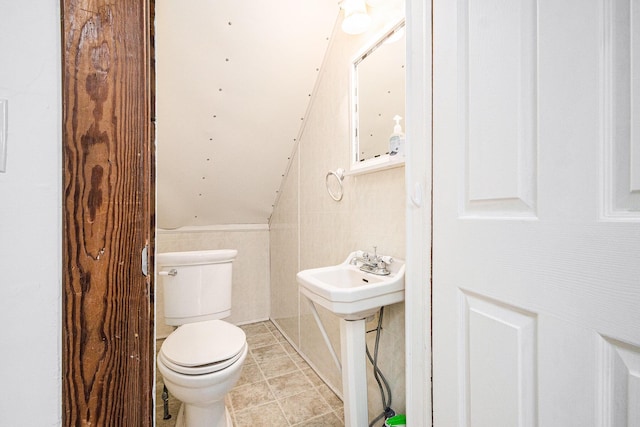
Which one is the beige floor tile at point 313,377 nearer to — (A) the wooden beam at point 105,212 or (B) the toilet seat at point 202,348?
(B) the toilet seat at point 202,348

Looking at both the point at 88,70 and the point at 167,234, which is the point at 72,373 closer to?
the point at 88,70

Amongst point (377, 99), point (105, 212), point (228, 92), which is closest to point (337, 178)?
point (377, 99)

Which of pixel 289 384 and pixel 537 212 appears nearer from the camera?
pixel 537 212

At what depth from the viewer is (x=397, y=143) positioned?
3.92 ft

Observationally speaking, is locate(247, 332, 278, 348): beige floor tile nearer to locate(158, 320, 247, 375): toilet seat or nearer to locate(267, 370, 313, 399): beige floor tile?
locate(267, 370, 313, 399): beige floor tile

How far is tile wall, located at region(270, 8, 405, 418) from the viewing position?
1.27 m

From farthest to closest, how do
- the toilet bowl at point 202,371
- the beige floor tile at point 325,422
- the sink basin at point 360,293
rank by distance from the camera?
the beige floor tile at point 325,422 → the toilet bowl at point 202,371 → the sink basin at point 360,293

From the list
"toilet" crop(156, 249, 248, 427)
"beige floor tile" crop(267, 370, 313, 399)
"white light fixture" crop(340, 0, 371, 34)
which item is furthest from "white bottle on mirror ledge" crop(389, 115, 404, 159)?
"beige floor tile" crop(267, 370, 313, 399)

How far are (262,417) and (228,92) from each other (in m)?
1.95

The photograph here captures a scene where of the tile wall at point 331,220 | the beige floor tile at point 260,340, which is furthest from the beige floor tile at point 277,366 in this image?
the beige floor tile at point 260,340

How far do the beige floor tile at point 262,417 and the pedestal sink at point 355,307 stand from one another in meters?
0.54

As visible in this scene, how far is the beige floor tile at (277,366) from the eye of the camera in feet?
6.41

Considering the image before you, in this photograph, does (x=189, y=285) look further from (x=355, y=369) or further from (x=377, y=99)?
(x=377, y=99)

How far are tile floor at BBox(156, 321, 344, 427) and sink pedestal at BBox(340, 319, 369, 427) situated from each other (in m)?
0.46
